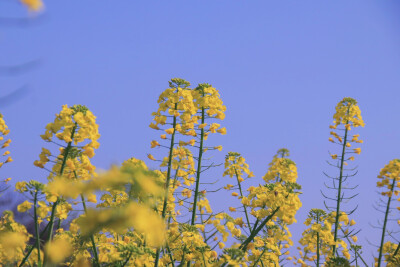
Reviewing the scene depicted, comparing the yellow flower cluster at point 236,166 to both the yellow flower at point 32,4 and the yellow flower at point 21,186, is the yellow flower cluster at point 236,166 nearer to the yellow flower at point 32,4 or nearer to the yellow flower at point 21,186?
the yellow flower at point 21,186

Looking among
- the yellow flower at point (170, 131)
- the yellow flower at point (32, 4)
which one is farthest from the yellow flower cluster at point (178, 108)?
the yellow flower at point (32, 4)

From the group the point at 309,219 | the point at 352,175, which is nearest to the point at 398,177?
the point at 352,175

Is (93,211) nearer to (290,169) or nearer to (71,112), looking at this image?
(71,112)

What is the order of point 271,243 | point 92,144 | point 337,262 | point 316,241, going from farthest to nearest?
point 316,241
point 271,243
point 337,262
point 92,144

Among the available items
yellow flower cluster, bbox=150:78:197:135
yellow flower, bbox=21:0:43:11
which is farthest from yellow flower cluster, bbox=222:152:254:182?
yellow flower, bbox=21:0:43:11

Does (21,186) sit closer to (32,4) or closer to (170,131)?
(170,131)

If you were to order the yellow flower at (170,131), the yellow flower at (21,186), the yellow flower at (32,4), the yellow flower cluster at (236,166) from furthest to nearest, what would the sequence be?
the yellow flower cluster at (236,166), the yellow flower at (170,131), the yellow flower at (21,186), the yellow flower at (32,4)

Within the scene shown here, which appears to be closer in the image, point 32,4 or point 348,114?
point 32,4

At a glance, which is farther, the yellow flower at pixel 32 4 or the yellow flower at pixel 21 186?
the yellow flower at pixel 21 186

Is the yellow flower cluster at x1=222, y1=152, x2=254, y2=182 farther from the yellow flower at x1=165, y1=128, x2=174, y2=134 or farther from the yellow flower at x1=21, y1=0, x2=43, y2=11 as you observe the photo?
the yellow flower at x1=21, y1=0, x2=43, y2=11

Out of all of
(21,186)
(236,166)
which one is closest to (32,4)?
(21,186)

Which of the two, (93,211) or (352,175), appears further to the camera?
(352,175)

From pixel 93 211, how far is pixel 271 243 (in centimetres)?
444

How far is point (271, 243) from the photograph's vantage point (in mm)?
5211
